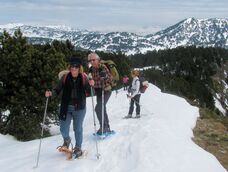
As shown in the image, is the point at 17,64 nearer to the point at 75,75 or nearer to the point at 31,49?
the point at 31,49

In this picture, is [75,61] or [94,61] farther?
[94,61]

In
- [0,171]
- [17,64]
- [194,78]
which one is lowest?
[194,78]

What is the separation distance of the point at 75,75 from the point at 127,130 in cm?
417

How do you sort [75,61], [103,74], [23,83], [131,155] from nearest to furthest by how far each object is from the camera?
[75,61] → [131,155] → [103,74] → [23,83]

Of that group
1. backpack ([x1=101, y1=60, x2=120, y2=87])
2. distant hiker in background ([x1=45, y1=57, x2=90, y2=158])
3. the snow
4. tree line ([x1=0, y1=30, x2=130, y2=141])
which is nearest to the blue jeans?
distant hiker in background ([x1=45, y1=57, x2=90, y2=158])

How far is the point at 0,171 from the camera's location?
31.7 ft

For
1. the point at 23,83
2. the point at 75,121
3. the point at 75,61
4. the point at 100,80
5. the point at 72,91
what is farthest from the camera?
the point at 23,83

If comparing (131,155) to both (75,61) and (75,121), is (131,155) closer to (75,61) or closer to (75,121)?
(75,121)

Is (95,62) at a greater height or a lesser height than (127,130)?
greater

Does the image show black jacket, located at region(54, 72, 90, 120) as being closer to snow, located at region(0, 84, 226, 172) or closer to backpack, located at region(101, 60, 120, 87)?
snow, located at region(0, 84, 226, 172)

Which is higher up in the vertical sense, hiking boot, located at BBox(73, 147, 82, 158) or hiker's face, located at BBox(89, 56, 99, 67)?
hiker's face, located at BBox(89, 56, 99, 67)

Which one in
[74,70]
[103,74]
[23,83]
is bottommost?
[23,83]

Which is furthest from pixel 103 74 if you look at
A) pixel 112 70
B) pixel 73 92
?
pixel 73 92

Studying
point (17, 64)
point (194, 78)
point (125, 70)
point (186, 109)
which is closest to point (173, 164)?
point (186, 109)
